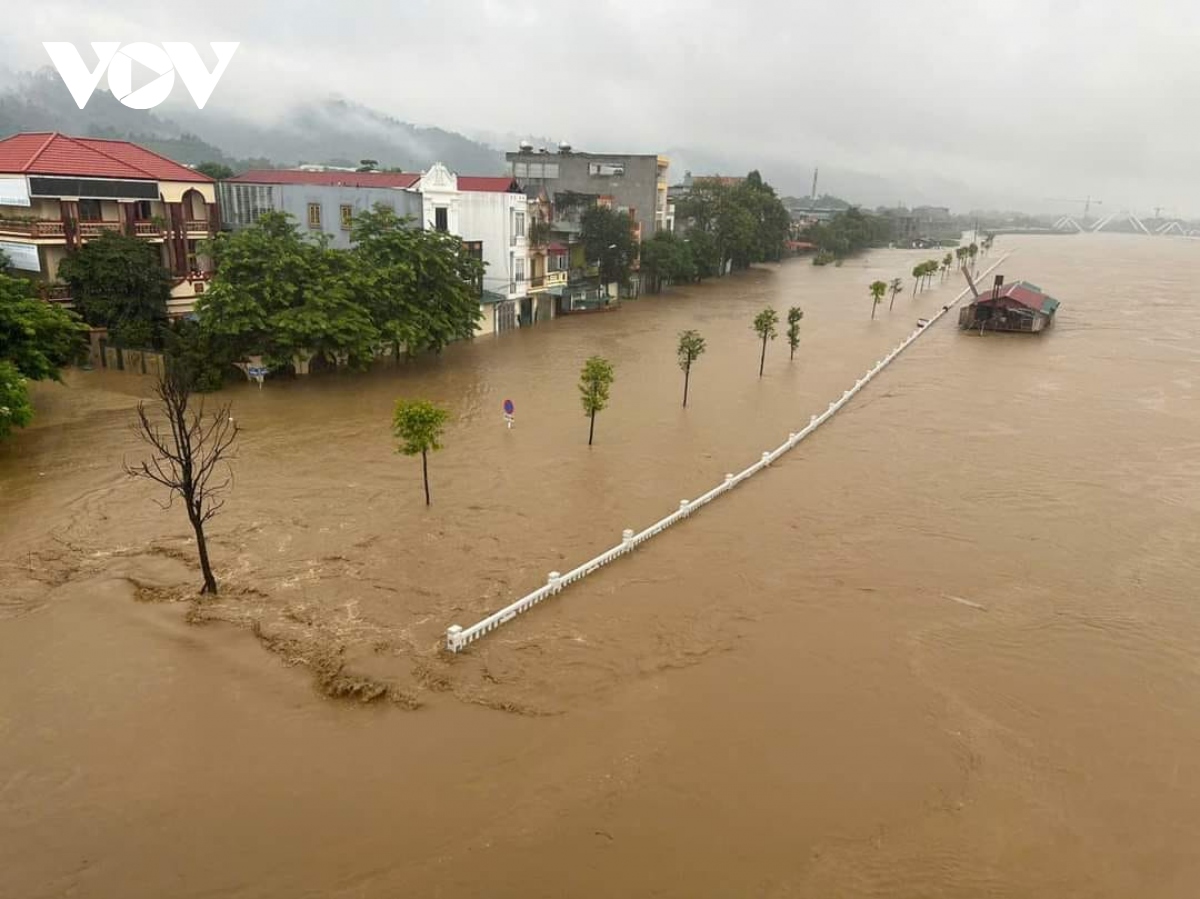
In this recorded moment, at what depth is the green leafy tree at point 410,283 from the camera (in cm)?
2778

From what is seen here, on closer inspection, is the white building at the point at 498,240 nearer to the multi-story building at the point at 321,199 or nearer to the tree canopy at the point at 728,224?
the multi-story building at the point at 321,199

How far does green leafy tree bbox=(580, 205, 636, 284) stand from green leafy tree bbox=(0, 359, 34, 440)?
35.3 metres

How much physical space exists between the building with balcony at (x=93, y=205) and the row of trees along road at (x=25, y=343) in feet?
20.4

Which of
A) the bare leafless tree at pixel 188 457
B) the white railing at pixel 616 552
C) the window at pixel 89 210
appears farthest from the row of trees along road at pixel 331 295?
the white railing at pixel 616 552

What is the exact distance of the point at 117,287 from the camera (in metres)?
27.5

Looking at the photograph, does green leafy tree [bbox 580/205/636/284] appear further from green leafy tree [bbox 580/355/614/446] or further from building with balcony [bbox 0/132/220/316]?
green leafy tree [bbox 580/355/614/446]

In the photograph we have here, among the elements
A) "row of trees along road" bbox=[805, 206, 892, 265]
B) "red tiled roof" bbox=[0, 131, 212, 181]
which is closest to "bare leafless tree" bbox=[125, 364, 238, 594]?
"red tiled roof" bbox=[0, 131, 212, 181]

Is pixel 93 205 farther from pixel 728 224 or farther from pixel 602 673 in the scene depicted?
pixel 728 224

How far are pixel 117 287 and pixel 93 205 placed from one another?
4596 millimetres

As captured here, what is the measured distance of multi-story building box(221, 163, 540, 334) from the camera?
119 ft

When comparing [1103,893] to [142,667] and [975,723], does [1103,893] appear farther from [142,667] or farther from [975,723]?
[142,667]

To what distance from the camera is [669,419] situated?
25125mm

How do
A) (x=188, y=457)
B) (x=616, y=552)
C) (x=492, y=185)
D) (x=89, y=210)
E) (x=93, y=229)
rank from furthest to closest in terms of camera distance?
(x=492, y=185)
(x=89, y=210)
(x=93, y=229)
(x=616, y=552)
(x=188, y=457)

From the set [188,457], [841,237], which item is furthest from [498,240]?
[841,237]
